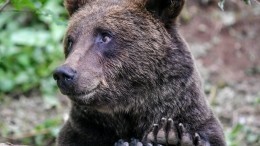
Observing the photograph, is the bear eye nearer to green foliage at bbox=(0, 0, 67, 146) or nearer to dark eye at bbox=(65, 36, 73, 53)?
dark eye at bbox=(65, 36, 73, 53)

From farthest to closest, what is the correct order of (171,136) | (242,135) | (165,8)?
(242,135), (165,8), (171,136)

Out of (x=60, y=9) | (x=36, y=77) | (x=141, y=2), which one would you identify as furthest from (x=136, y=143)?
(x=60, y=9)

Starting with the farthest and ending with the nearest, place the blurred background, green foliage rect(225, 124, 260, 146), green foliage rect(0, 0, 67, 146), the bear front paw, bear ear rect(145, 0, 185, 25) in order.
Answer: green foliage rect(0, 0, 67, 146) → the blurred background → green foliage rect(225, 124, 260, 146) → bear ear rect(145, 0, 185, 25) → the bear front paw

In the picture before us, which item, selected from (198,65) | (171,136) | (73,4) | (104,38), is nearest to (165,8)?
(104,38)

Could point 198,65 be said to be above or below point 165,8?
below

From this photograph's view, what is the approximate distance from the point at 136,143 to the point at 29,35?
5.31 meters

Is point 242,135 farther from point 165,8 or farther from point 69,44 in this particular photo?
point 69,44

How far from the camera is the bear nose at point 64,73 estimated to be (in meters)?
5.75

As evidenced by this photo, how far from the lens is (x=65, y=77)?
19.0ft

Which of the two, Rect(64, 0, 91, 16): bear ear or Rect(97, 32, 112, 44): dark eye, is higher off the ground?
Rect(64, 0, 91, 16): bear ear

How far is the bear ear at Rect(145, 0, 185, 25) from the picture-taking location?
6.43m

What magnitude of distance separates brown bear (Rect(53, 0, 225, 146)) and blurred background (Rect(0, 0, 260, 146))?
233 centimetres

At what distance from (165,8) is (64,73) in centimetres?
123

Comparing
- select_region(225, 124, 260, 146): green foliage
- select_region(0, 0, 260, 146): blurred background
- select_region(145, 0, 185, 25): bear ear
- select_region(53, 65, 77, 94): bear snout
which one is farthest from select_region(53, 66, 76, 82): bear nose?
select_region(225, 124, 260, 146): green foliage
